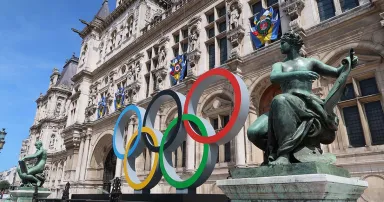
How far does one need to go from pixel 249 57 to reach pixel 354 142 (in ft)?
20.5

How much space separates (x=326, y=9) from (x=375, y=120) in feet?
18.4

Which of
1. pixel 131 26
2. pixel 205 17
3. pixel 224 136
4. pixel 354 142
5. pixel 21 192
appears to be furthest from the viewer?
pixel 131 26

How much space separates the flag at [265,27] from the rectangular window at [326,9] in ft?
6.43

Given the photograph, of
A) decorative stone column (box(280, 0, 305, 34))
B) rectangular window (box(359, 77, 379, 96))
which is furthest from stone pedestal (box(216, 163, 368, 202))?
decorative stone column (box(280, 0, 305, 34))

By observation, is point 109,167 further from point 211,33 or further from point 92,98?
point 211,33

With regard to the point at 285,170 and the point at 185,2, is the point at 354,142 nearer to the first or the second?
the point at 285,170

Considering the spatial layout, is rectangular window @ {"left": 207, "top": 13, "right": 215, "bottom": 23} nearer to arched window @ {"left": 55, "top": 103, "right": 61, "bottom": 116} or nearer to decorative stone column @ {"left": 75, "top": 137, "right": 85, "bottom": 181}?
decorative stone column @ {"left": 75, "top": 137, "right": 85, "bottom": 181}

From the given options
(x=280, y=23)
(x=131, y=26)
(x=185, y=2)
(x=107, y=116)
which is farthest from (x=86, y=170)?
(x=280, y=23)

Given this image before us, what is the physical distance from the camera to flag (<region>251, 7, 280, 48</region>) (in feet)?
42.9

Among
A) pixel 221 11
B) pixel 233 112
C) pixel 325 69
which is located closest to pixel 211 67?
pixel 221 11

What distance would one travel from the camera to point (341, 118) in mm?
10141

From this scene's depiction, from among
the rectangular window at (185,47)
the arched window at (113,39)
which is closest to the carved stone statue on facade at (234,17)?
the rectangular window at (185,47)

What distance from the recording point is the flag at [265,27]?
13.1 metres

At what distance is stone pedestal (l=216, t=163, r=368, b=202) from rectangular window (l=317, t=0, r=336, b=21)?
10323 millimetres
